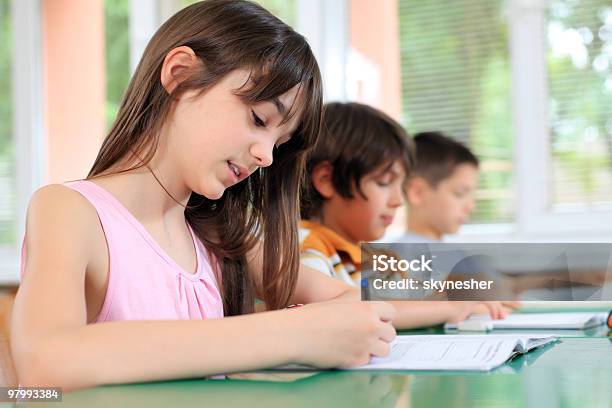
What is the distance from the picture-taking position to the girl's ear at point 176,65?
41.4 inches

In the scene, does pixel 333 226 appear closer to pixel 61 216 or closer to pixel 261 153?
pixel 261 153

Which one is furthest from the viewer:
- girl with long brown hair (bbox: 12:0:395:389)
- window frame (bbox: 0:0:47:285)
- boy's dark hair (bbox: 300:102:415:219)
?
window frame (bbox: 0:0:47:285)

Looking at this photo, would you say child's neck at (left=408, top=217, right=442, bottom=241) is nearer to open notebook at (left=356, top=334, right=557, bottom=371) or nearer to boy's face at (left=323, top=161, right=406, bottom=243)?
boy's face at (left=323, top=161, right=406, bottom=243)

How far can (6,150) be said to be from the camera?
3521 mm

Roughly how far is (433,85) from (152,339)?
2.61m

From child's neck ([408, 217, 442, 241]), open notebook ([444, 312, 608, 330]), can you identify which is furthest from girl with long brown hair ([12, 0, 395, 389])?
child's neck ([408, 217, 442, 241])

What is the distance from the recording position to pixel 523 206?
9.95 feet

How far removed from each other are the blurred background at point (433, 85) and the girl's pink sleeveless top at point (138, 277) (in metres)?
2.05

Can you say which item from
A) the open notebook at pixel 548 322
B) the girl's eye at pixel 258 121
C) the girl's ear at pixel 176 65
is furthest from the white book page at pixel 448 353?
the girl's ear at pixel 176 65

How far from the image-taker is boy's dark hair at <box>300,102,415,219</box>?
186 centimetres

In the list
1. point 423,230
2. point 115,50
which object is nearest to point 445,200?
point 423,230

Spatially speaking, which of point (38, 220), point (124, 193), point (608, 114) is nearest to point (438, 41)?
point (608, 114)

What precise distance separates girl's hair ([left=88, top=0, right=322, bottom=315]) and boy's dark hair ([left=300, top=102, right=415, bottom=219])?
1.85 ft

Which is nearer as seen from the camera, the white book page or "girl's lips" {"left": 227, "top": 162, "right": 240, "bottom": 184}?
the white book page
